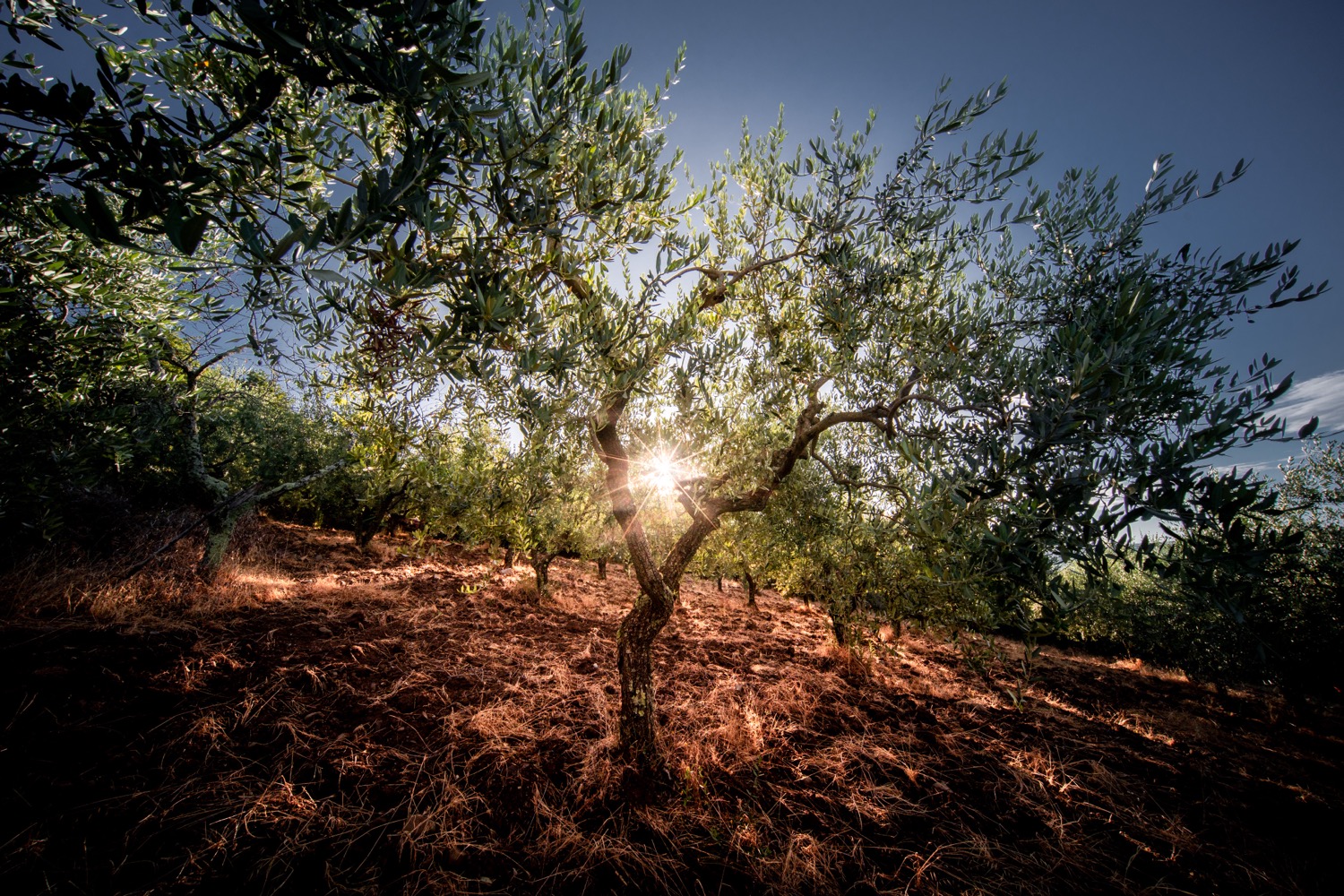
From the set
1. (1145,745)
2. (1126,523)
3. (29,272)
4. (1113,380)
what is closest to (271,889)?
(1126,523)

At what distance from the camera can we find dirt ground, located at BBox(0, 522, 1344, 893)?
11.5 ft

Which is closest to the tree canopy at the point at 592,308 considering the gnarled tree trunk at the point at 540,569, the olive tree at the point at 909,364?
the olive tree at the point at 909,364

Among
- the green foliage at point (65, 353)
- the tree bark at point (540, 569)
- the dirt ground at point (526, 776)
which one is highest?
the green foliage at point (65, 353)

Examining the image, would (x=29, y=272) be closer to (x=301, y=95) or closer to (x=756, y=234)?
(x=301, y=95)

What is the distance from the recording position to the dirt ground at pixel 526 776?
351cm

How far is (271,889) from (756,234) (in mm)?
7999

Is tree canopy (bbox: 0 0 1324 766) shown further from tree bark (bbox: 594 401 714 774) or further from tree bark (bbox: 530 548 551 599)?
tree bark (bbox: 530 548 551 599)

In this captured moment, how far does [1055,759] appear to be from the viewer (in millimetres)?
6766

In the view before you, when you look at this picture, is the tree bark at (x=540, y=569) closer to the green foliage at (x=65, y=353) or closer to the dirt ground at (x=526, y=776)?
the dirt ground at (x=526, y=776)

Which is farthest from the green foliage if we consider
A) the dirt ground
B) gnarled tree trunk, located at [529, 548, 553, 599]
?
gnarled tree trunk, located at [529, 548, 553, 599]

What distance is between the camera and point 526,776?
4.62 m

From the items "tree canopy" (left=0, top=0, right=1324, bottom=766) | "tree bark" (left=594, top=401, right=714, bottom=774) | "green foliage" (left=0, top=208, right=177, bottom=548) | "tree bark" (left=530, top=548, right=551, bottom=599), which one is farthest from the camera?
"tree bark" (left=530, top=548, right=551, bottom=599)

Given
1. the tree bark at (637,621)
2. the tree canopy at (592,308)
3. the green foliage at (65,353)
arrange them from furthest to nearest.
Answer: the tree bark at (637,621)
the green foliage at (65,353)
the tree canopy at (592,308)

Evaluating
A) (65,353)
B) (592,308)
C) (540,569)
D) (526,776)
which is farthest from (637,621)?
(540,569)
